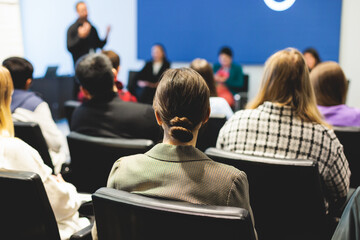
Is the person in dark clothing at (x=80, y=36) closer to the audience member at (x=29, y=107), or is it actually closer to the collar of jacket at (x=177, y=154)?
the audience member at (x=29, y=107)

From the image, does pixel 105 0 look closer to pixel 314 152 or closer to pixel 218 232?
pixel 314 152

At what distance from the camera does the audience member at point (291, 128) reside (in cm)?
181

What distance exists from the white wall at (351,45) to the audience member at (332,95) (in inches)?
140

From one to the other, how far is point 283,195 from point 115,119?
3.63 ft

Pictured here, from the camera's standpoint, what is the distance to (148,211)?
95 cm

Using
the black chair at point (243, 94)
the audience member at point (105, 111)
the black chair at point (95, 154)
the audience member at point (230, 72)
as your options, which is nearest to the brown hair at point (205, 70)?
the audience member at point (105, 111)

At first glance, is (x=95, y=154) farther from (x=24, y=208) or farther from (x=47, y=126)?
(x=47, y=126)

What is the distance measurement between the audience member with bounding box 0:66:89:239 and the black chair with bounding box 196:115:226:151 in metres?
1.05

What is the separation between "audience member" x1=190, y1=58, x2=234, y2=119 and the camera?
115 inches

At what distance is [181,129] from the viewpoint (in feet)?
3.74

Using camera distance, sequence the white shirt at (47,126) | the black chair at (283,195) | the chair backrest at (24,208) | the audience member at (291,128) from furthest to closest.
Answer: the white shirt at (47,126) → the audience member at (291,128) → the black chair at (283,195) → the chair backrest at (24,208)

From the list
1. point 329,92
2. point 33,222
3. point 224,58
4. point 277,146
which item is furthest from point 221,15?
point 33,222

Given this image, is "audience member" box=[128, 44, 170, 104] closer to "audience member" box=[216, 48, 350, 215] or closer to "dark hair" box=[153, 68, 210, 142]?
"audience member" box=[216, 48, 350, 215]

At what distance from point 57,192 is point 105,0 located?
6117 mm
